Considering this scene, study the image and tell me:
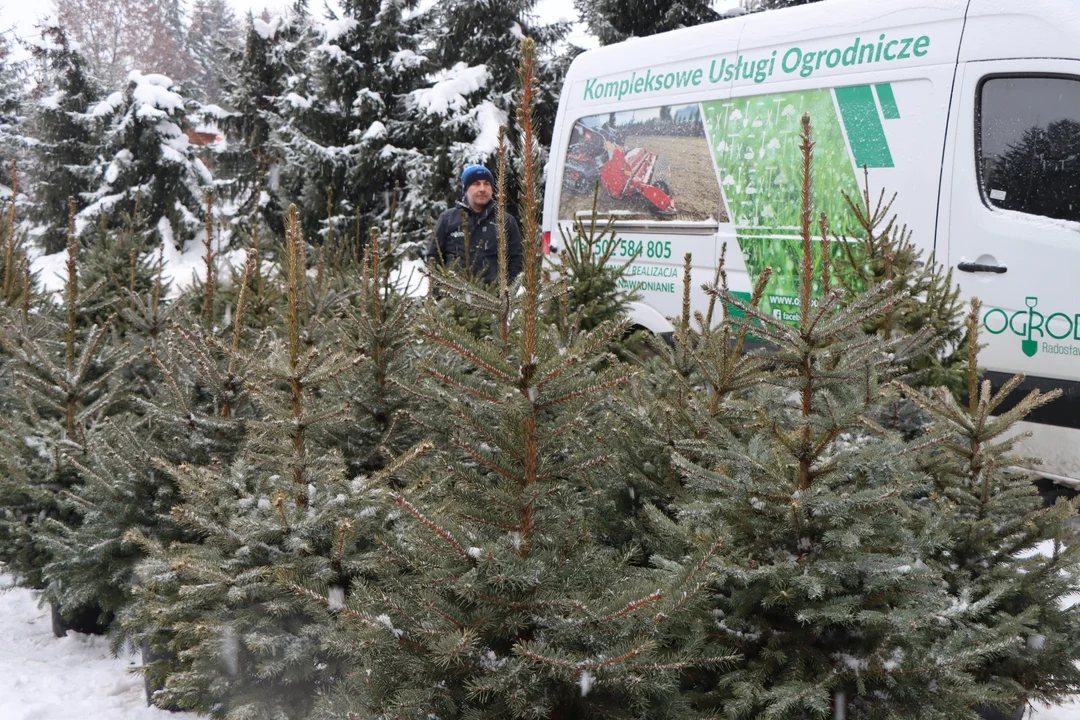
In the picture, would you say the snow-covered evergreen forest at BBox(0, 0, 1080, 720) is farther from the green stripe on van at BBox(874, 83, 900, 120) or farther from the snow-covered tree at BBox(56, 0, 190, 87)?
the snow-covered tree at BBox(56, 0, 190, 87)

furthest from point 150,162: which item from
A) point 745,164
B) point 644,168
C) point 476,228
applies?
point 745,164

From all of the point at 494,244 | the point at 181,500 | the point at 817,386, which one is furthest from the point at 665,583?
the point at 494,244

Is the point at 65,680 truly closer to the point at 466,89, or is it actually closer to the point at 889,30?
the point at 889,30

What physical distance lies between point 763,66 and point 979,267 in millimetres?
2010

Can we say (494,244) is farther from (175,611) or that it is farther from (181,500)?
(175,611)

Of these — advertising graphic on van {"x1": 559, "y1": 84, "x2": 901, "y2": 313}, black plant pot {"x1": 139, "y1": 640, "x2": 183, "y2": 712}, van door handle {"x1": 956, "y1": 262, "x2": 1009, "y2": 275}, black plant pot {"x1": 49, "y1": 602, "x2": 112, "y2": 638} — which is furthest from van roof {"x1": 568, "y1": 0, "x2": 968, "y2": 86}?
black plant pot {"x1": 49, "y1": 602, "x2": 112, "y2": 638}

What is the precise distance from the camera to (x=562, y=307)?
151 inches

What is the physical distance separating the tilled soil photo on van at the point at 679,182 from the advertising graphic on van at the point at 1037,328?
6.42 ft

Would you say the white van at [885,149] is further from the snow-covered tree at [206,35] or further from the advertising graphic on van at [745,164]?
the snow-covered tree at [206,35]

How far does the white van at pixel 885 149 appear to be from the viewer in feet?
16.3

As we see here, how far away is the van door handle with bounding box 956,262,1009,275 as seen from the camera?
5098 mm

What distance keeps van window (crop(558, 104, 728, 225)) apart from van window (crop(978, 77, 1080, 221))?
1781 mm

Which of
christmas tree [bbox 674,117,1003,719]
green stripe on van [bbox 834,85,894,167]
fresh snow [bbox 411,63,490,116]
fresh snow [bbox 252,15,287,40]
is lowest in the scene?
christmas tree [bbox 674,117,1003,719]

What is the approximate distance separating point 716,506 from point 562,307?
4.83 ft
